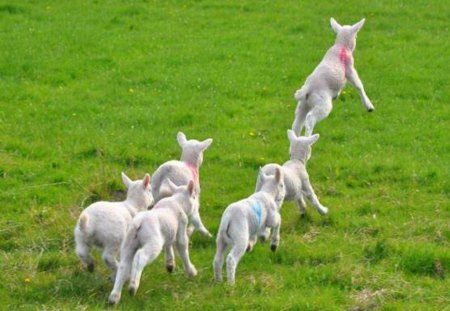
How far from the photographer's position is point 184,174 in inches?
480

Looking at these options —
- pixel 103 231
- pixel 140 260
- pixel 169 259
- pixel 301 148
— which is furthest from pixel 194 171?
pixel 140 260

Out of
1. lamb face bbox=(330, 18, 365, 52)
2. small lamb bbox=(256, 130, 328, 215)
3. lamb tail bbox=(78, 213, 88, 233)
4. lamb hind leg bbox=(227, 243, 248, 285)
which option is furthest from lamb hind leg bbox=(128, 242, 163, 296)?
lamb face bbox=(330, 18, 365, 52)

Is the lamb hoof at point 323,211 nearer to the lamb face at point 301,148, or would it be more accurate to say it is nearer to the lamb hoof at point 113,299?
the lamb face at point 301,148

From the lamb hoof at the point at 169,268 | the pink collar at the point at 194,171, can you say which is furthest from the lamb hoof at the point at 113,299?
the pink collar at the point at 194,171

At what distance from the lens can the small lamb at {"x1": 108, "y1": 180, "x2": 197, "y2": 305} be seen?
33.1 feet

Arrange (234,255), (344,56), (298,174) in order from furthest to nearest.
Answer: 1. (344,56)
2. (298,174)
3. (234,255)

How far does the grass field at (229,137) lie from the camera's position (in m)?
11.0

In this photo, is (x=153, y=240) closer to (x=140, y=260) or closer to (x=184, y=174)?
(x=140, y=260)

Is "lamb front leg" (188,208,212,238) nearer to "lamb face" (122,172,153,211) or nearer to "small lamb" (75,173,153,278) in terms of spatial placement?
"lamb face" (122,172,153,211)

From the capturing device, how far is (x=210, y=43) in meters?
22.5

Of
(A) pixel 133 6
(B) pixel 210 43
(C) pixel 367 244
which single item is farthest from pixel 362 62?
(C) pixel 367 244

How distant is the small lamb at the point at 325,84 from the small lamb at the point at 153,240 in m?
3.69

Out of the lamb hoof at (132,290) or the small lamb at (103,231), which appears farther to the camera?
the small lamb at (103,231)

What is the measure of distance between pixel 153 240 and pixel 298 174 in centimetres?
308
